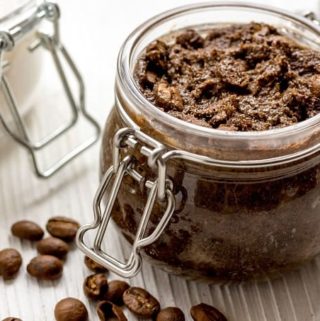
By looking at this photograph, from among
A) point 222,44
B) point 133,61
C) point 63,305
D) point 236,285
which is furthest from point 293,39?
point 63,305

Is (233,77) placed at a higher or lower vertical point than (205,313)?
higher

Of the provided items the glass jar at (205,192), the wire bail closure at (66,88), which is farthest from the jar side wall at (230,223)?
the wire bail closure at (66,88)

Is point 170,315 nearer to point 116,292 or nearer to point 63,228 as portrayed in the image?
point 116,292

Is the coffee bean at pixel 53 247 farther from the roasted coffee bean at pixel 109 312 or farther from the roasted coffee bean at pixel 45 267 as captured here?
the roasted coffee bean at pixel 109 312

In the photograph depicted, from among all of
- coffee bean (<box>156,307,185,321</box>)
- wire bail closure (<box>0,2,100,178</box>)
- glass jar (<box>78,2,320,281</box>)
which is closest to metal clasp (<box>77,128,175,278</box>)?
glass jar (<box>78,2,320,281</box>)

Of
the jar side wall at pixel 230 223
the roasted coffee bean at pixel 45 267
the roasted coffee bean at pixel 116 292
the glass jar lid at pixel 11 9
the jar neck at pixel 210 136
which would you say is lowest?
the roasted coffee bean at pixel 116 292

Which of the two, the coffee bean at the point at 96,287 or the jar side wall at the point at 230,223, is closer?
the jar side wall at the point at 230,223

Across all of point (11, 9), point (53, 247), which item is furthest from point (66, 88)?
point (53, 247)
